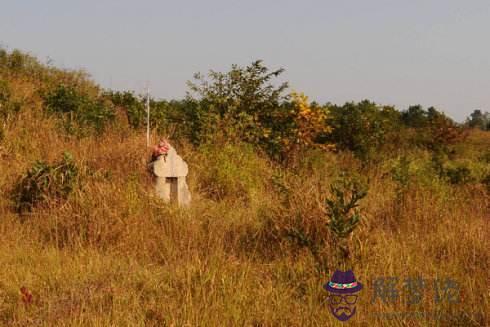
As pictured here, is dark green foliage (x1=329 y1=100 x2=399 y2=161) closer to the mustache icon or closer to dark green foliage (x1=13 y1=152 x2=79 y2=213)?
dark green foliage (x1=13 y1=152 x2=79 y2=213)

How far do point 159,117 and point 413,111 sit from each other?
990cm

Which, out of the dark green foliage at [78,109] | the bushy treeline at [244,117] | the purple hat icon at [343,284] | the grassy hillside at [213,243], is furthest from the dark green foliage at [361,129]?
the purple hat icon at [343,284]

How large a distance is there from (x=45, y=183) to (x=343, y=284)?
11.2 ft

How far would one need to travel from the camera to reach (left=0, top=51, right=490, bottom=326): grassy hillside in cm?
331

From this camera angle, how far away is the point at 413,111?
16453 millimetres

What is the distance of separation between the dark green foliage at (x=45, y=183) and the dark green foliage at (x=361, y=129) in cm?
585

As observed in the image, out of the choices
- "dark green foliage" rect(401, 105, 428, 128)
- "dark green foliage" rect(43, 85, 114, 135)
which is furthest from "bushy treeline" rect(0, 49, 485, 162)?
"dark green foliage" rect(401, 105, 428, 128)

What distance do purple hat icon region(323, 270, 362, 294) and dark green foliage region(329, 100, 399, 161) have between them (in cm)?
621

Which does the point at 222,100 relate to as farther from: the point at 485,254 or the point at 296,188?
the point at 485,254

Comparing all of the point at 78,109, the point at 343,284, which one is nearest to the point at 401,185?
the point at 343,284

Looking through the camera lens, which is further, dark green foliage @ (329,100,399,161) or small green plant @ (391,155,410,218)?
dark green foliage @ (329,100,399,161)

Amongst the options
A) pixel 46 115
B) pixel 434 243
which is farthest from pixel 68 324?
pixel 46 115

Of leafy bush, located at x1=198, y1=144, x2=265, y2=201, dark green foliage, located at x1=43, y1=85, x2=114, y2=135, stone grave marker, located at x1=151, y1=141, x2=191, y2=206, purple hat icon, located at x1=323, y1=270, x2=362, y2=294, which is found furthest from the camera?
dark green foliage, located at x1=43, y1=85, x2=114, y2=135
